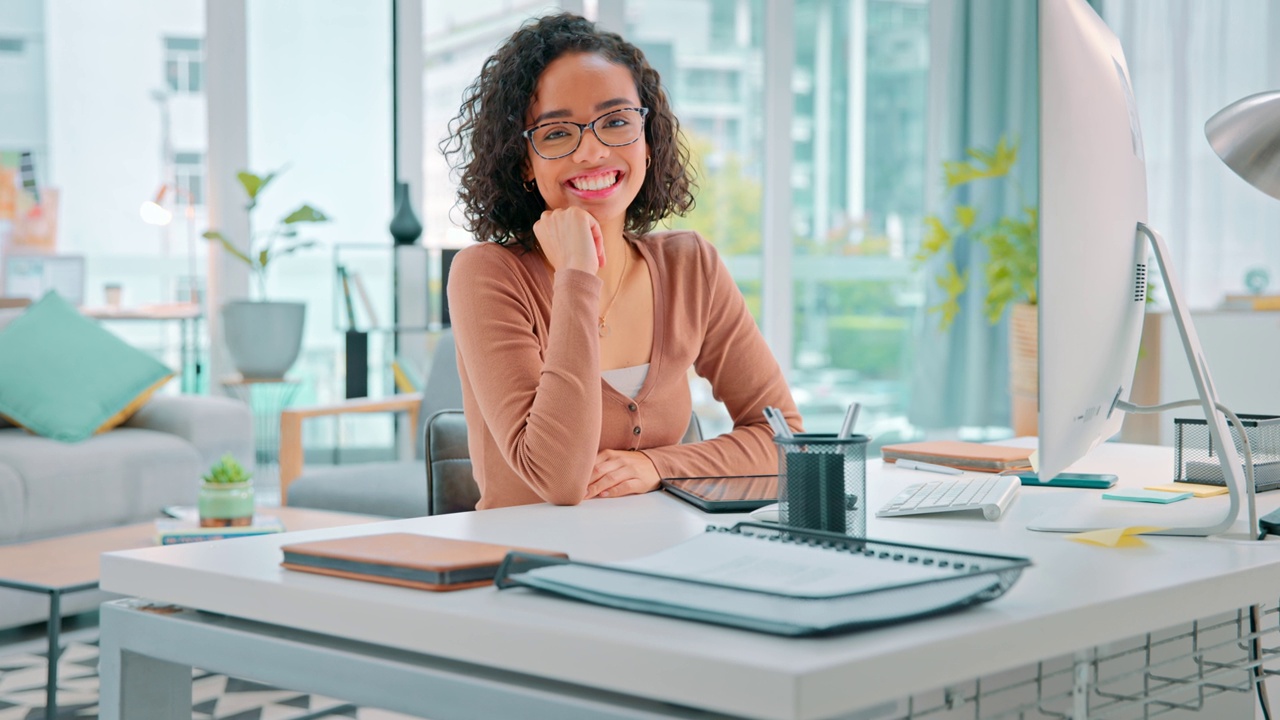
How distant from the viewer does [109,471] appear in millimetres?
3434

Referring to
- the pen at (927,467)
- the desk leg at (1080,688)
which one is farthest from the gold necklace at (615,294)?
the desk leg at (1080,688)

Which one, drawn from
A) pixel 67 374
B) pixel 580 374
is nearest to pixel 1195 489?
pixel 580 374

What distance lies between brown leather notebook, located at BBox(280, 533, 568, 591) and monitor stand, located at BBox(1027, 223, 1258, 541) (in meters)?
0.51

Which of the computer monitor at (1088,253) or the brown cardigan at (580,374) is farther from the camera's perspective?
the brown cardigan at (580,374)

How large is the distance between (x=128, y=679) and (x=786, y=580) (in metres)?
0.51

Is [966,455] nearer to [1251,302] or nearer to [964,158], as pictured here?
[1251,302]

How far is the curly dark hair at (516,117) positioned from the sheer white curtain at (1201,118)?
3664 mm

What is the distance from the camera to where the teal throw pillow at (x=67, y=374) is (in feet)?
11.8

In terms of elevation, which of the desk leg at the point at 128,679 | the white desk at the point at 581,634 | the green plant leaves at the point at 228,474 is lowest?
the green plant leaves at the point at 228,474

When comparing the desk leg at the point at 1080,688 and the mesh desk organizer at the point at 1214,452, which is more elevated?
the mesh desk organizer at the point at 1214,452

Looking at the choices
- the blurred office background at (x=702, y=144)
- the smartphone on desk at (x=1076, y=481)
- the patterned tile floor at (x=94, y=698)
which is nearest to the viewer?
the smartphone on desk at (x=1076, y=481)

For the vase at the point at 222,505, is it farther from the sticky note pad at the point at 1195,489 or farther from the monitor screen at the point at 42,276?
the monitor screen at the point at 42,276

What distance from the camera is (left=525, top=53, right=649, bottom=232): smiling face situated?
5.45ft

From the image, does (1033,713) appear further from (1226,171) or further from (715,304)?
(1226,171)
